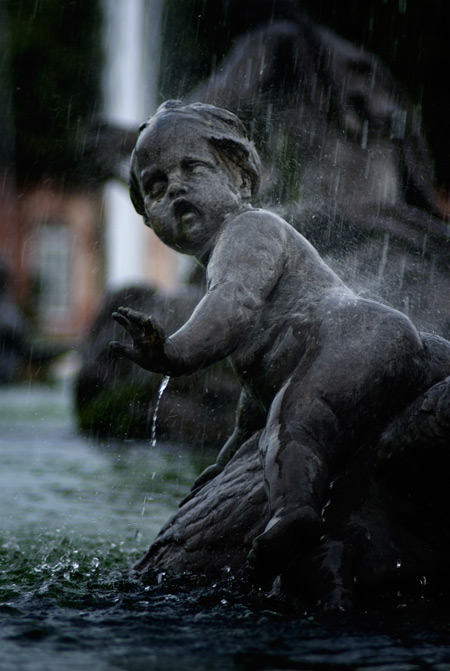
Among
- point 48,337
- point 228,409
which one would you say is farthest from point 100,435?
point 48,337

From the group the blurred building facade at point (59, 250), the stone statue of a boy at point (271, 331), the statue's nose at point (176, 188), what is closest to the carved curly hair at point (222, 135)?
the stone statue of a boy at point (271, 331)

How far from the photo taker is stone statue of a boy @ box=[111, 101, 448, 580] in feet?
6.91

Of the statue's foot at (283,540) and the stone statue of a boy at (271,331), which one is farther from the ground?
the stone statue of a boy at (271,331)

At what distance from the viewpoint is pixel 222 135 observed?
265 centimetres

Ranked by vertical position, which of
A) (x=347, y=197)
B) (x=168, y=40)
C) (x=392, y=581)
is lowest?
(x=392, y=581)

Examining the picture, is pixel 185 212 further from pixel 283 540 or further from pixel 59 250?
pixel 59 250

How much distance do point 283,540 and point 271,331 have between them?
64 centimetres

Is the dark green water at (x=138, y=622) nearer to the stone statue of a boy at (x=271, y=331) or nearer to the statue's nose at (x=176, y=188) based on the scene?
the stone statue of a boy at (x=271, y=331)

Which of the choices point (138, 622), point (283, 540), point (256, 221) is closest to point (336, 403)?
point (283, 540)

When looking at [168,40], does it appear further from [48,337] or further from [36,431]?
[48,337]

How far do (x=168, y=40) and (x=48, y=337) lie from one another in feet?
43.8

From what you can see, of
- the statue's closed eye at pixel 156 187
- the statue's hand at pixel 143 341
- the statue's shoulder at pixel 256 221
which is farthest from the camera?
the statue's closed eye at pixel 156 187

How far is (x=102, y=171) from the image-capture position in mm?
7375

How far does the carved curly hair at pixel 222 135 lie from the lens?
8.65 feet
